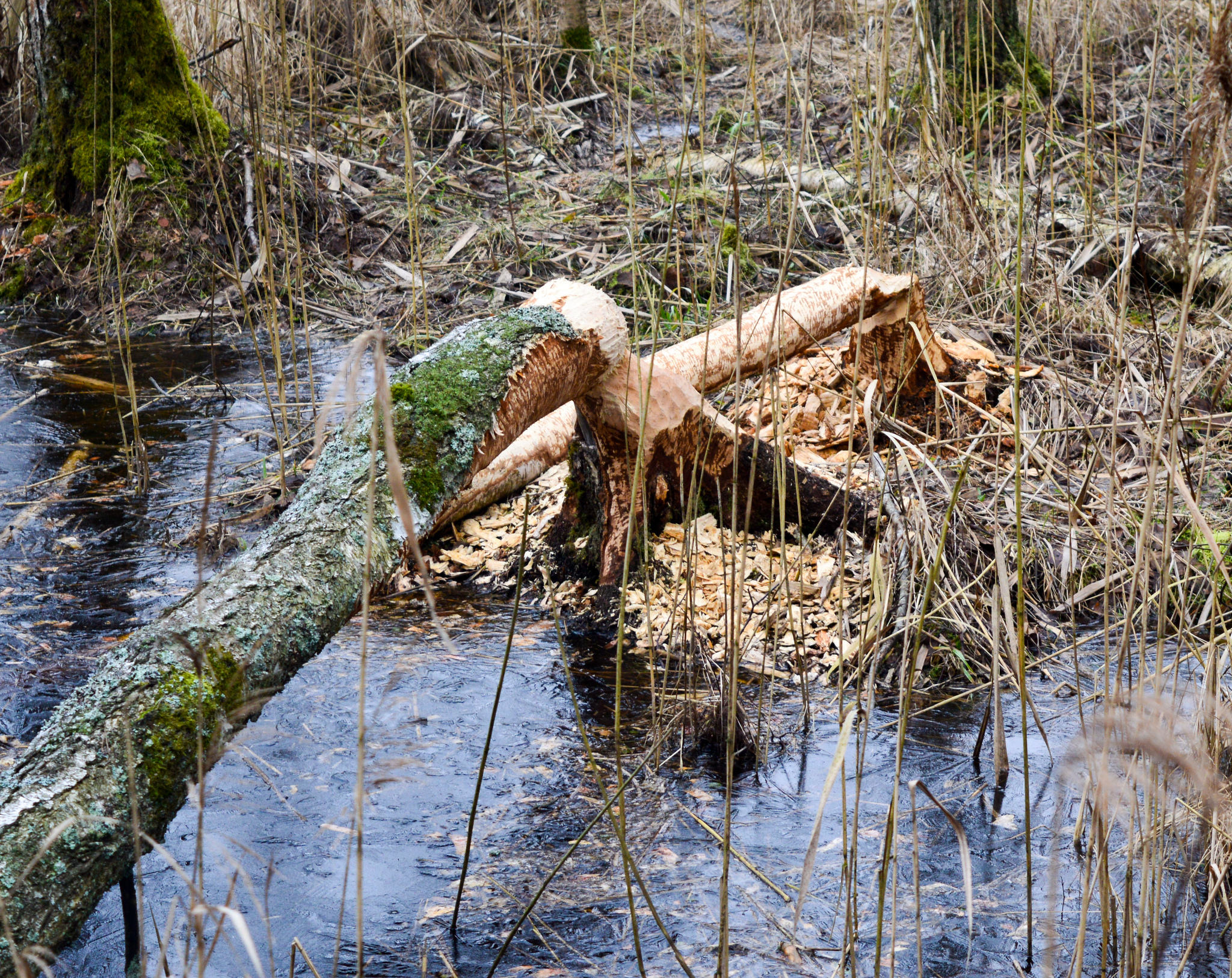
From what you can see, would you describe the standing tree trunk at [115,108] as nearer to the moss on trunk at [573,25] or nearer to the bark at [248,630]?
the moss on trunk at [573,25]

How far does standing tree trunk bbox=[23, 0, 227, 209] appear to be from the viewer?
5.68 metres

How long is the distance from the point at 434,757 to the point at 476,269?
13.4ft

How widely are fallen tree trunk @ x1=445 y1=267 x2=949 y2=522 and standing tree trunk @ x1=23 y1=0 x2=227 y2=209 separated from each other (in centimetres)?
323

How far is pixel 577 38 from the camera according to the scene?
820 cm

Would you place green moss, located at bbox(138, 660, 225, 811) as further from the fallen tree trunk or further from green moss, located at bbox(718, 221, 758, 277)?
green moss, located at bbox(718, 221, 758, 277)

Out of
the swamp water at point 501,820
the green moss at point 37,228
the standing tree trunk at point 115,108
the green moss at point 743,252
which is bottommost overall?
the swamp water at point 501,820

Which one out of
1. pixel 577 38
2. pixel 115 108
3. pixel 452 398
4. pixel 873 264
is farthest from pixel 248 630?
pixel 577 38

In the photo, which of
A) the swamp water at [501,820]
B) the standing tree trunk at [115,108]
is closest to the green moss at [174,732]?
the swamp water at [501,820]

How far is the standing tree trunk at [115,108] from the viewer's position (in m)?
5.68

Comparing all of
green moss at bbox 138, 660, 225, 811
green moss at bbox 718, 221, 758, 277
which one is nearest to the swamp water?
A: green moss at bbox 138, 660, 225, 811

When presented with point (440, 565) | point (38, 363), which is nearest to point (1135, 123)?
point (440, 565)

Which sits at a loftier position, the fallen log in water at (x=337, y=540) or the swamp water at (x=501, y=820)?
the fallen log in water at (x=337, y=540)

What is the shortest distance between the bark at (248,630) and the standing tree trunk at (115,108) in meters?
4.00

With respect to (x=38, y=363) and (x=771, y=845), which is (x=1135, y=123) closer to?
(x=771, y=845)
